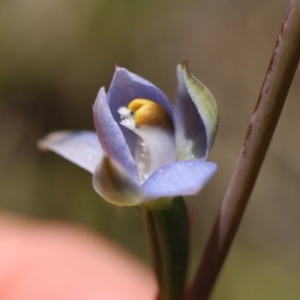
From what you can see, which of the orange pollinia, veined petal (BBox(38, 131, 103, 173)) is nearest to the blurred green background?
veined petal (BBox(38, 131, 103, 173))

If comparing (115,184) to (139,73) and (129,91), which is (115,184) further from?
(139,73)

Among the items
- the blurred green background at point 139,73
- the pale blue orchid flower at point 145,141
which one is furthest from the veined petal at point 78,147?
the blurred green background at point 139,73

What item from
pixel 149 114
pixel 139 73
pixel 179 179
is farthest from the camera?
pixel 139 73

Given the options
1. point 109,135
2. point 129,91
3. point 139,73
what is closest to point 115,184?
point 109,135

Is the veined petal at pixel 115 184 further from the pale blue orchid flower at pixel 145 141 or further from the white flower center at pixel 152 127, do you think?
the white flower center at pixel 152 127

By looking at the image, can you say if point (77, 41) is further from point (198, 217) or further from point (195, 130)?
point (195, 130)

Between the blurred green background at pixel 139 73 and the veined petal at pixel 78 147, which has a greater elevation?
the veined petal at pixel 78 147

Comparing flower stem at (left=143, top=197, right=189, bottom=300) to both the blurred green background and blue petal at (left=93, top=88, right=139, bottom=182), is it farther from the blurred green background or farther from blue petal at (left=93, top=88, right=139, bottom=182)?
the blurred green background

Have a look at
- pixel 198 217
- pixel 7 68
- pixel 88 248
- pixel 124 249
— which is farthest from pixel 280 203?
pixel 7 68
